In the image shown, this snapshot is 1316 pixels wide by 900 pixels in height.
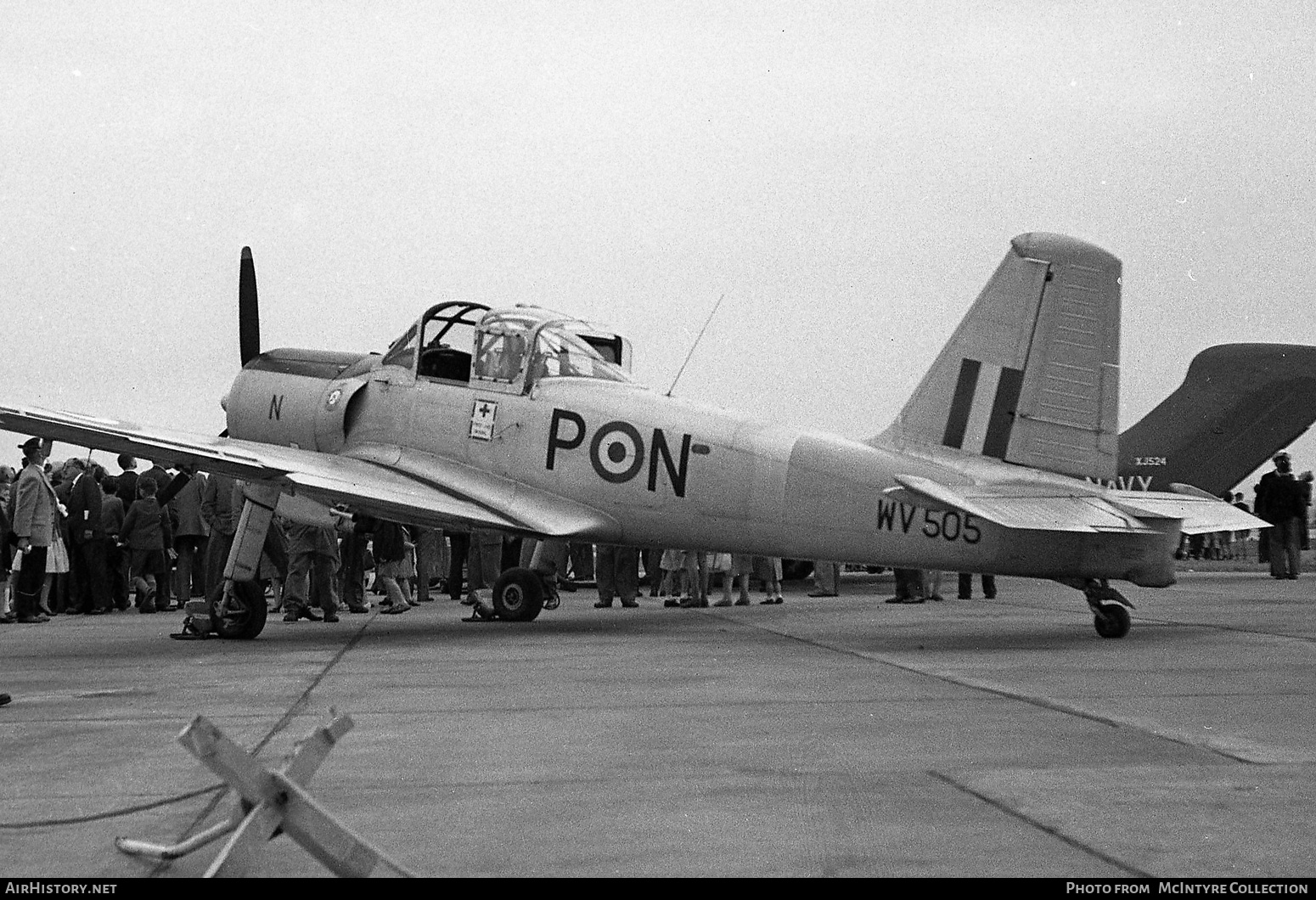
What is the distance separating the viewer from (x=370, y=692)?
7598mm

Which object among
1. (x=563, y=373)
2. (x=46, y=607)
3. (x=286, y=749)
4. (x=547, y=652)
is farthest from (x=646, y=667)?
(x=46, y=607)

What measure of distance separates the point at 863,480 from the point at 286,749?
6208 millimetres

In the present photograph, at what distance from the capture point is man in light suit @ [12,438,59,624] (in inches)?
615

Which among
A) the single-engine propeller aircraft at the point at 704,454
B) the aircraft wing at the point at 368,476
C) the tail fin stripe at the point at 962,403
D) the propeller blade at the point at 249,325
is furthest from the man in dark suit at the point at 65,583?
the tail fin stripe at the point at 962,403

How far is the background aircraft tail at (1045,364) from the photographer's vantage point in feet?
33.9

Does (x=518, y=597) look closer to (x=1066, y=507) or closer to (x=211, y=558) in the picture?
(x=211, y=558)

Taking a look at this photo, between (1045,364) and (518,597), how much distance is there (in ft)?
17.6

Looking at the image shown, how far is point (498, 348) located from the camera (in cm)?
1281

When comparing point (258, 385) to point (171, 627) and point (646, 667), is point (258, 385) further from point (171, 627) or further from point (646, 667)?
point (646, 667)

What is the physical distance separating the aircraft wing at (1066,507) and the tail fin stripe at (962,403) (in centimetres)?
48

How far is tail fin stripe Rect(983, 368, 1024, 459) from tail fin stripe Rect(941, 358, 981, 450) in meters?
0.19

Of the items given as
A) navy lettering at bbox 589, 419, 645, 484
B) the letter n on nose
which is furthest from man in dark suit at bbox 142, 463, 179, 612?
navy lettering at bbox 589, 419, 645, 484

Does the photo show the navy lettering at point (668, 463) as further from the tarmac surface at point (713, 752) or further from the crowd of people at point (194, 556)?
the crowd of people at point (194, 556)

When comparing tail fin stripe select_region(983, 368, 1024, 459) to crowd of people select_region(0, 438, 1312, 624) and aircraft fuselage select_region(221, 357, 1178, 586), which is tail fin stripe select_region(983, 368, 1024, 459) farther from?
crowd of people select_region(0, 438, 1312, 624)
